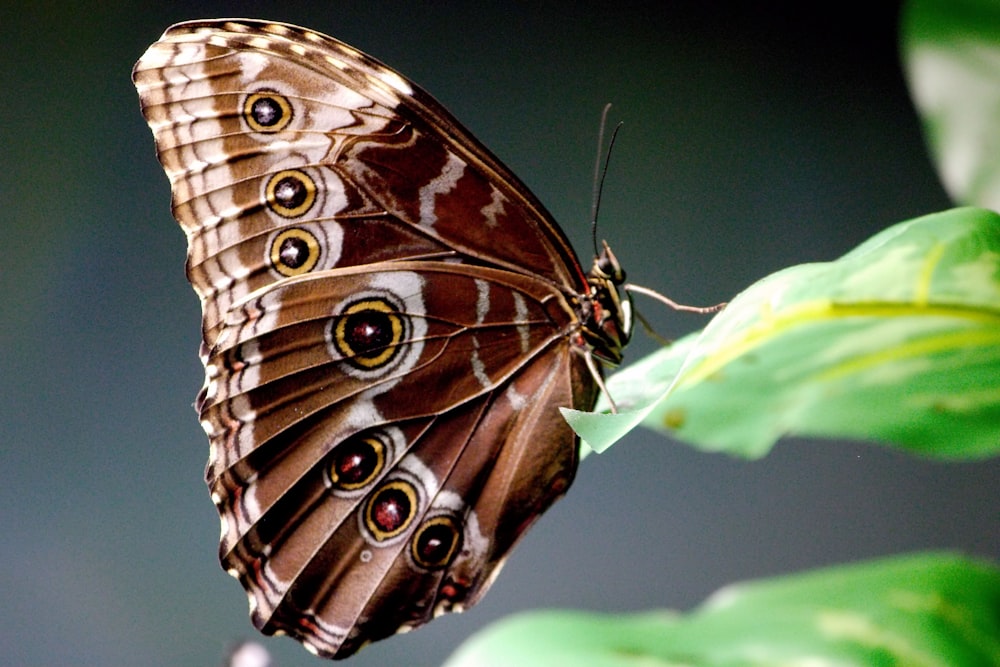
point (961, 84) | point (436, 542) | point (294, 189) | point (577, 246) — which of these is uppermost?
point (294, 189)

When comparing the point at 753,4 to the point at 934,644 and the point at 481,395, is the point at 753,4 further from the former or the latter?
the point at 934,644

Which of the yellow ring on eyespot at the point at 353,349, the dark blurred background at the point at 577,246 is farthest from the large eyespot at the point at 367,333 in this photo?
the dark blurred background at the point at 577,246

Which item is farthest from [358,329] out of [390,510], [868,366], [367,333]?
[868,366]

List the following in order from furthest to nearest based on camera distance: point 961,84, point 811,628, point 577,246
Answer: point 577,246
point 961,84
point 811,628

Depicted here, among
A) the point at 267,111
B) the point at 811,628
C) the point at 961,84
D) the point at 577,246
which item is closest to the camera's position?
the point at 811,628

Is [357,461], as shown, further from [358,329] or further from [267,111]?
[267,111]

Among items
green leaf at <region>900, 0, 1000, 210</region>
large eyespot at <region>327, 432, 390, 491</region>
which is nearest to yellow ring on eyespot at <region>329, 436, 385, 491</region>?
large eyespot at <region>327, 432, 390, 491</region>

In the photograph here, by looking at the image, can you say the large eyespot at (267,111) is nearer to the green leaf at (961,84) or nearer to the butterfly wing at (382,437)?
the butterfly wing at (382,437)
